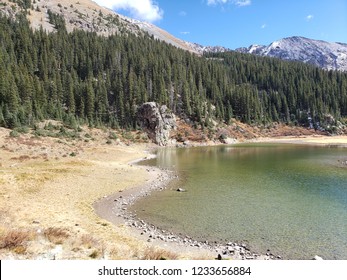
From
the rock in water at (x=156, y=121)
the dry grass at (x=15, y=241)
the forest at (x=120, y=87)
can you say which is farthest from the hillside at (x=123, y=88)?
the dry grass at (x=15, y=241)

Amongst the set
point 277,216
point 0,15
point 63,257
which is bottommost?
point 277,216

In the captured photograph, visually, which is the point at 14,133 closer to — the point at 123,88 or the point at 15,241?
the point at 15,241

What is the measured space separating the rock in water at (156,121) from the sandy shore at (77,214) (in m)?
57.9

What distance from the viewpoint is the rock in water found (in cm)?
11246

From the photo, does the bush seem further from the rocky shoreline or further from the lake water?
the lake water

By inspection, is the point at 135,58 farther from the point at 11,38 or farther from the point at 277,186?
the point at 277,186

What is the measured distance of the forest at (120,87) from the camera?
10038 cm

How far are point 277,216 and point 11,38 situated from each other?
155 m

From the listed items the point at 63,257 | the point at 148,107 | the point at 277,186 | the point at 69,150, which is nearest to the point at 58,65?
the point at 148,107

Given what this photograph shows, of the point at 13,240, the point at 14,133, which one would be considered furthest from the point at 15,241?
the point at 14,133

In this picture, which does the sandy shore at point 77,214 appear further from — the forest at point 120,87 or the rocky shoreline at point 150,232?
the forest at point 120,87

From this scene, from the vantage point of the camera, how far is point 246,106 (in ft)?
522

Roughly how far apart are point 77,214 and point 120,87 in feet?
369
